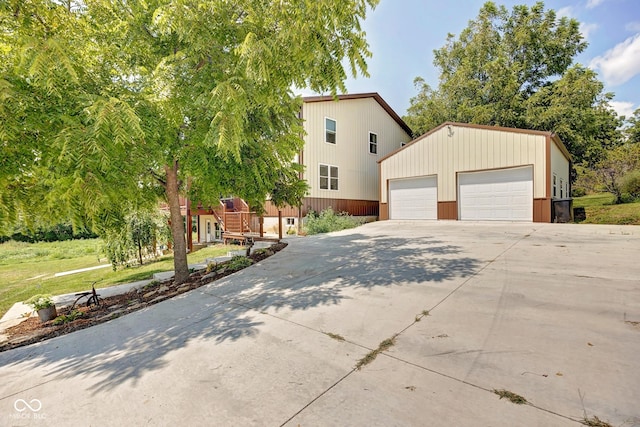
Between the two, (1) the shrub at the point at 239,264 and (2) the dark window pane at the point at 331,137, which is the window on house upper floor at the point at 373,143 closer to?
(2) the dark window pane at the point at 331,137

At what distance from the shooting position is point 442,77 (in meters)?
25.5

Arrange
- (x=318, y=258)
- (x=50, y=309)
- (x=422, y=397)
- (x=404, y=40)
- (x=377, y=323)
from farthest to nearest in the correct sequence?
A: (x=404, y=40)
(x=318, y=258)
(x=50, y=309)
(x=377, y=323)
(x=422, y=397)

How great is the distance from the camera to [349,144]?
16.9 metres

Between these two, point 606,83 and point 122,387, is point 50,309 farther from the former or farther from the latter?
point 606,83

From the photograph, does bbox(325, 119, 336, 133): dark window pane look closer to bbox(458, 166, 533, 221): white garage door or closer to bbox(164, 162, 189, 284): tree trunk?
bbox(458, 166, 533, 221): white garage door

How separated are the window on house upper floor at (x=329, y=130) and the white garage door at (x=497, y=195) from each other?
22.4 feet

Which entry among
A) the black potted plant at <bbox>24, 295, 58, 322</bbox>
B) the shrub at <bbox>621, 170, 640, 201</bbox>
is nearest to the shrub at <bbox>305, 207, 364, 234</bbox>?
the black potted plant at <bbox>24, 295, 58, 322</bbox>

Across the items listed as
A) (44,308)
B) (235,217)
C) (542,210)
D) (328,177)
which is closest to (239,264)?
(44,308)

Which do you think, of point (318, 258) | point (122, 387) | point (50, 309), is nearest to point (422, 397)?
point (122, 387)

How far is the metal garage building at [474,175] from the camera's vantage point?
1157 cm

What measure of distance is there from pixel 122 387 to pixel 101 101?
358 cm

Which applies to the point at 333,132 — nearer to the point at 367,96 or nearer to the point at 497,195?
the point at 367,96

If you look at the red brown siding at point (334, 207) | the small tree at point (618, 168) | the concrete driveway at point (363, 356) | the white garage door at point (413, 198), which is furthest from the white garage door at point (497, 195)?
the small tree at point (618, 168)

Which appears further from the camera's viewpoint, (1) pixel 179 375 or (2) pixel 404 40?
(2) pixel 404 40
